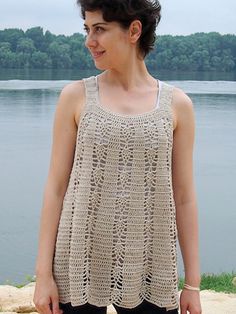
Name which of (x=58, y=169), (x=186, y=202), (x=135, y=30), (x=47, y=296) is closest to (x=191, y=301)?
(x=186, y=202)

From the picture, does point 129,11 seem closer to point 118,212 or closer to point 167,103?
point 167,103

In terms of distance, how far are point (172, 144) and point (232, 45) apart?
104 ft

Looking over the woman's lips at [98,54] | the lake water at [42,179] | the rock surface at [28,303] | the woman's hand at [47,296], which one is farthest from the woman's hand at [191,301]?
the lake water at [42,179]

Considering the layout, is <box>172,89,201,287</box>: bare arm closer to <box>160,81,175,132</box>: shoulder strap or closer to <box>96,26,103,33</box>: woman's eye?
<box>160,81,175,132</box>: shoulder strap

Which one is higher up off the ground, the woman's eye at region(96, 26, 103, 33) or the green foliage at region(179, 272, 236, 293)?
the woman's eye at region(96, 26, 103, 33)

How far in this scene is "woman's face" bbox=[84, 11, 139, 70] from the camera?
174cm

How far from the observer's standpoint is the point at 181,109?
5.90 feet

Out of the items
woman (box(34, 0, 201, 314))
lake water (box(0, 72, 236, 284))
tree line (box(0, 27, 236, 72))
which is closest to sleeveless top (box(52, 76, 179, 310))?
woman (box(34, 0, 201, 314))

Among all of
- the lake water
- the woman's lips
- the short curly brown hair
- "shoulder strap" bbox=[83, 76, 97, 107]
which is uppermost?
the short curly brown hair

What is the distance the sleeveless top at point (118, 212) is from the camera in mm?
1728

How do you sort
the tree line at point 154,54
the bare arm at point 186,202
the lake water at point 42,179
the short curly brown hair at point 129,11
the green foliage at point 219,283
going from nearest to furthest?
the short curly brown hair at point 129,11, the bare arm at point 186,202, the green foliage at point 219,283, the lake water at point 42,179, the tree line at point 154,54

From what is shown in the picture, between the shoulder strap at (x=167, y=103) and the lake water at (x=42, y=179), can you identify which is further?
the lake water at (x=42, y=179)

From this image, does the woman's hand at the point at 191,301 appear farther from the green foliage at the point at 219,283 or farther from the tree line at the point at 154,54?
the tree line at the point at 154,54

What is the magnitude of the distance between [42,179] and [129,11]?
15.7 m
